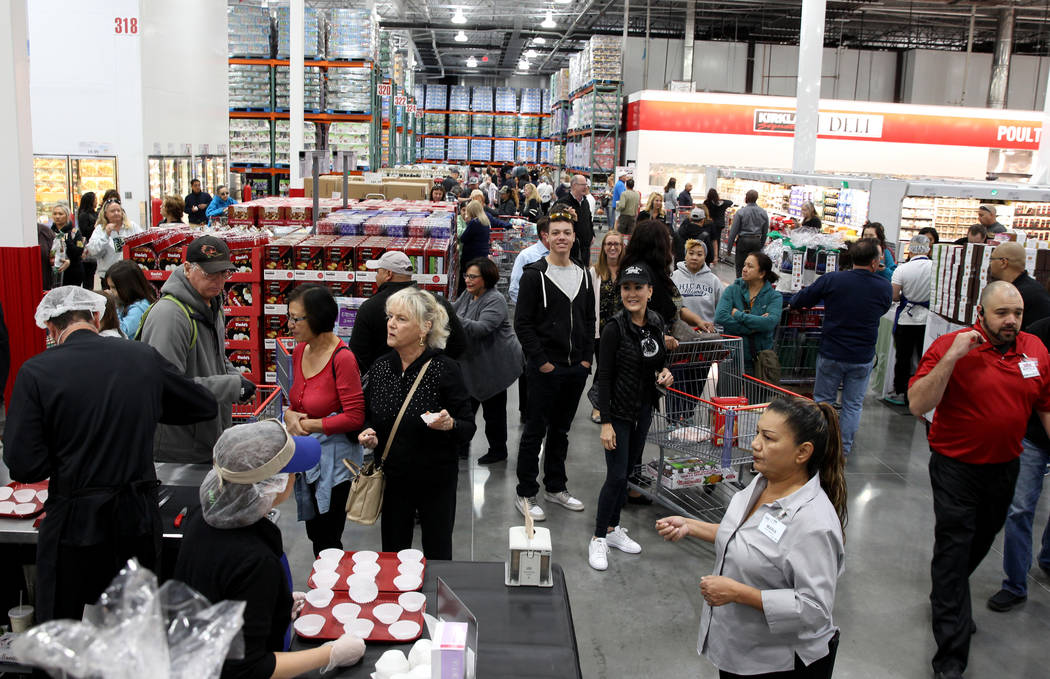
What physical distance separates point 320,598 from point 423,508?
981 mm

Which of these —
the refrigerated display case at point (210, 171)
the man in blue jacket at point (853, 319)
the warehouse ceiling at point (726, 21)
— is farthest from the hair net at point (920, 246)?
the warehouse ceiling at point (726, 21)

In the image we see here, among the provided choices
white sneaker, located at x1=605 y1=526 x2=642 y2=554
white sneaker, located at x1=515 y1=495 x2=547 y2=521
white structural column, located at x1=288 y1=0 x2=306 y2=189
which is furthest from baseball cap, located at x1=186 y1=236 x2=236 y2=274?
white structural column, located at x1=288 y1=0 x2=306 y2=189

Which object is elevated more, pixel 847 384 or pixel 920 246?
pixel 920 246

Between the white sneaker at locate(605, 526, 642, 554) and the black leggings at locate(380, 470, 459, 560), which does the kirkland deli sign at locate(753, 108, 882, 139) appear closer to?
the white sneaker at locate(605, 526, 642, 554)

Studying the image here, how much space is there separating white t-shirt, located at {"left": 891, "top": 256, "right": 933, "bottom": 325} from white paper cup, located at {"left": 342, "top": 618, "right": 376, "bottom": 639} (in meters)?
6.82

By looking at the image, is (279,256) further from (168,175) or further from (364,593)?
(168,175)

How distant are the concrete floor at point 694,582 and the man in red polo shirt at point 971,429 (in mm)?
397

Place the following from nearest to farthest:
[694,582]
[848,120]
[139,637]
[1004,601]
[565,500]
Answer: [139,637] < [1004,601] < [694,582] < [565,500] < [848,120]

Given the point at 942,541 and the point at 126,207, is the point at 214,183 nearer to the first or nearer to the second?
the point at 126,207

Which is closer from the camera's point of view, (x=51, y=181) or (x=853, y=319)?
(x=853, y=319)

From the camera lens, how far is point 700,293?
6.98m

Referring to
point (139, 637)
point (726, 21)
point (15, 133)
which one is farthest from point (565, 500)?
point (726, 21)

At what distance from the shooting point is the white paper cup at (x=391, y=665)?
246cm

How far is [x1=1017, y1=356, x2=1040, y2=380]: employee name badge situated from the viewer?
380 centimetres
